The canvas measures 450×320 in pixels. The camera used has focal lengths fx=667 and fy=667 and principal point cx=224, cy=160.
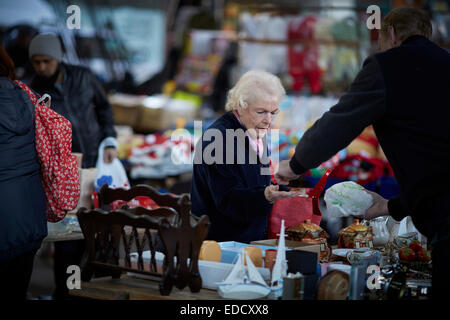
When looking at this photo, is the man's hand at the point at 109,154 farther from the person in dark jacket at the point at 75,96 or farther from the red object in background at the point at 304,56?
the red object in background at the point at 304,56

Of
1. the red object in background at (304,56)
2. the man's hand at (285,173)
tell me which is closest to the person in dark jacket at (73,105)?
the man's hand at (285,173)

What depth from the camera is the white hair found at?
3.36m

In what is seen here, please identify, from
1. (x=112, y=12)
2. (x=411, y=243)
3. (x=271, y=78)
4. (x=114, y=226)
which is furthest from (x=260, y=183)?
(x=112, y=12)

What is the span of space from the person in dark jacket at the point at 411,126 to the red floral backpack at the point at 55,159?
1.01 meters

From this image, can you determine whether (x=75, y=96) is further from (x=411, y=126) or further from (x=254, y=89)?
(x=411, y=126)

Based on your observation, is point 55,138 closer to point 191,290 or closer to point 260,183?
point 191,290

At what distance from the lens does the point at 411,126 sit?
2297 millimetres

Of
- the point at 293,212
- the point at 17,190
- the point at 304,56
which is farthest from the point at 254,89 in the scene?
the point at 304,56

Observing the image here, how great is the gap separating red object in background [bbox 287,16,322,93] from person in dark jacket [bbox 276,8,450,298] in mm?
5121

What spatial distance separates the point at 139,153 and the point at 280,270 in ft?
13.2

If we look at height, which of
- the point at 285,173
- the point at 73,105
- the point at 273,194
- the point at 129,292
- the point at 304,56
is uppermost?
the point at 304,56

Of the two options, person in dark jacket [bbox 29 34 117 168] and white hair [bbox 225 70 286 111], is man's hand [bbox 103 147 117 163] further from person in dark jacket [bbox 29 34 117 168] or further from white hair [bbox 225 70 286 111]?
white hair [bbox 225 70 286 111]

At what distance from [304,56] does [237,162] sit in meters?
4.42

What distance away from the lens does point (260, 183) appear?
11.2 feet
